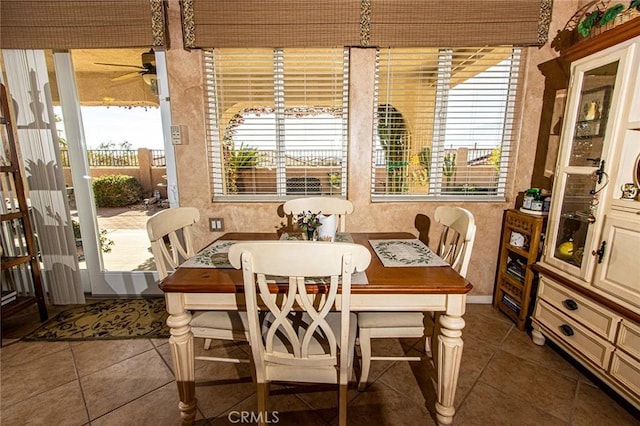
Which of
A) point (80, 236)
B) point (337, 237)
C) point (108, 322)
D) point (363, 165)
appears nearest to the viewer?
point (337, 237)

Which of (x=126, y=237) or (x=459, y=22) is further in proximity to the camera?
(x=126, y=237)

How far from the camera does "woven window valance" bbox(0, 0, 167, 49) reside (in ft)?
6.83

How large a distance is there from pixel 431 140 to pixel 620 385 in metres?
1.91

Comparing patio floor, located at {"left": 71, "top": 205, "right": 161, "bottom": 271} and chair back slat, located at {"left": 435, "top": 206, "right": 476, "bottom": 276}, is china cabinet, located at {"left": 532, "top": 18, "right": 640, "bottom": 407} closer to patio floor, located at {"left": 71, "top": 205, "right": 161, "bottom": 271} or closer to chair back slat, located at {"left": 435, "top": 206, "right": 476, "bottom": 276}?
chair back slat, located at {"left": 435, "top": 206, "right": 476, "bottom": 276}

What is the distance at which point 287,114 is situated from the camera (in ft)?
7.91

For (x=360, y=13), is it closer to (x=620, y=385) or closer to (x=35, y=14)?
(x=35, y=14)

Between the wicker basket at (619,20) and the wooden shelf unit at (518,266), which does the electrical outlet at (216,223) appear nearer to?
the wooden shelf unit at (518,266)

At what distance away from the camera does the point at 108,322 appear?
2.27 meters

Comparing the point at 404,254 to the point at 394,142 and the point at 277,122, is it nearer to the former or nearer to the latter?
the point at 394,142

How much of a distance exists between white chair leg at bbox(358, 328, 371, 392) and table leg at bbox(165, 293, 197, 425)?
2.79ft

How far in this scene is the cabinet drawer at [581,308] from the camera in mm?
1517

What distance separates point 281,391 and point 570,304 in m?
1.81

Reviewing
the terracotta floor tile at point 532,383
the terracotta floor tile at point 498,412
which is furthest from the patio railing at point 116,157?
the terracotta floor tile at point 532,383

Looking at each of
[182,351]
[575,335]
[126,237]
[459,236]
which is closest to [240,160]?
[182,351]
